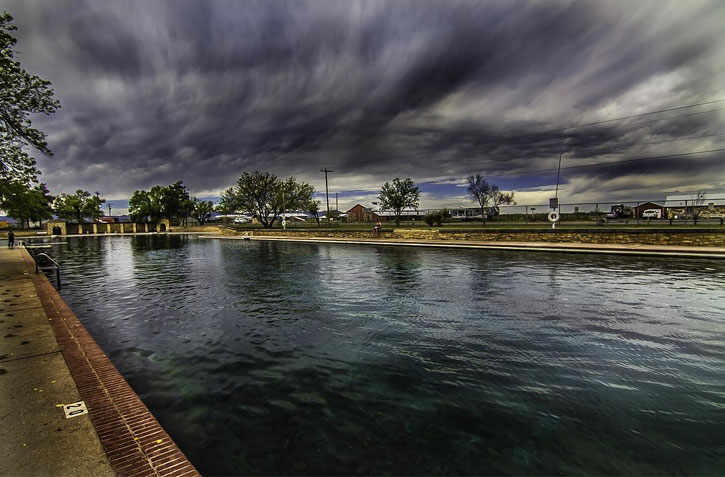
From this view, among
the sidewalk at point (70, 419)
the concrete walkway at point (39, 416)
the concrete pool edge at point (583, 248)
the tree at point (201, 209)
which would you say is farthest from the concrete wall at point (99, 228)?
the sidewalk at point (70, 419)

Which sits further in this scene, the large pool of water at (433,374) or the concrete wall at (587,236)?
the concrete wall at (587,236)

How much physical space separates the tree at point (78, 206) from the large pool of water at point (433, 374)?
9663 cm

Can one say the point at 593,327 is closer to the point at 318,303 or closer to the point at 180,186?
the point at 318,303

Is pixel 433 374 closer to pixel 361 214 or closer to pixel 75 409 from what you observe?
pixel 75 409

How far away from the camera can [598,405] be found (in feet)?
14.0

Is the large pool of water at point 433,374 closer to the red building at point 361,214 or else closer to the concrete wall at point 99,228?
the red building at point 361,214

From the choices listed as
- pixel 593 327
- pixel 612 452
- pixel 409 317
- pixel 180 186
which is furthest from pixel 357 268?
pixel 180 186

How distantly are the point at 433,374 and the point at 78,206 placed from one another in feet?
359

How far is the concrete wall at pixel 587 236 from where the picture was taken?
61.3ft

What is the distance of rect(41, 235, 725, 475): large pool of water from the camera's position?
11.3 feet

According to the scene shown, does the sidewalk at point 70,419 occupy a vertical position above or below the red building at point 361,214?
below

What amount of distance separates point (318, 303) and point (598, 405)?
22.8 feet

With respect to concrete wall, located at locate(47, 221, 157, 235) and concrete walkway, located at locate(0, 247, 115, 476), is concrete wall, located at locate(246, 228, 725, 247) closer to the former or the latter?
concrete walkway, located at locate(0, 247, 115, 476)

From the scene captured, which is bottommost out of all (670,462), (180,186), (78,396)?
(670,462)
